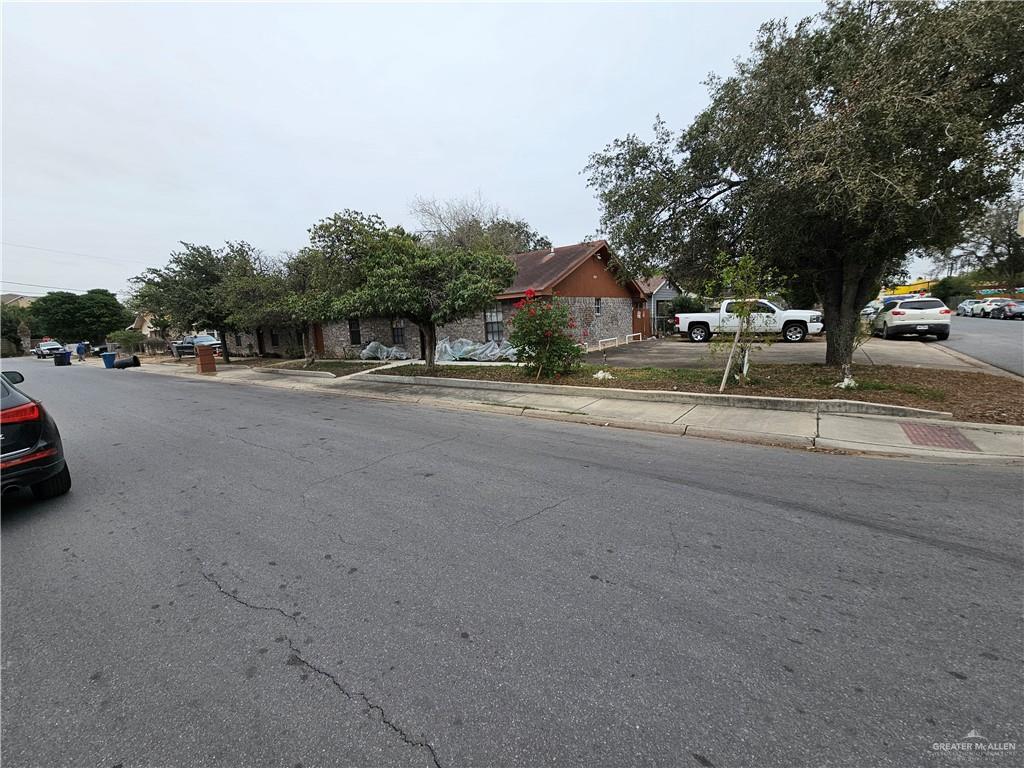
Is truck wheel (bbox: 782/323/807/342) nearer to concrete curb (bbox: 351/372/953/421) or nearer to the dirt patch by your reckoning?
concrete curb (bbox: 351/372/953/421)

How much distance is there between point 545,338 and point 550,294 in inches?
201

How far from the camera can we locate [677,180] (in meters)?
10.6

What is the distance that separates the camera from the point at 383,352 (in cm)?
2003

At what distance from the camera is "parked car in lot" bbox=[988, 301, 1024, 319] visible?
3016 centimetres

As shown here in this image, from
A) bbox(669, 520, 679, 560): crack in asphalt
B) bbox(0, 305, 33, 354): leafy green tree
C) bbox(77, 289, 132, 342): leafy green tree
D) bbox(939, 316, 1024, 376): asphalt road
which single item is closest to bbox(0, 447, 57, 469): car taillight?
bbox(669, 520, 679, 560): crack in asphalt

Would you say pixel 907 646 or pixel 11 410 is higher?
pixel 11 410

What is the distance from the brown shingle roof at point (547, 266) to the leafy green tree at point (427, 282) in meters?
3.66

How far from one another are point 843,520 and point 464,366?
1197 cm

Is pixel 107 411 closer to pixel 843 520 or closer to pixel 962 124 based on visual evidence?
pixel 843 520

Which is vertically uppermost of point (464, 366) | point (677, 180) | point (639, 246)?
point (677, 180)

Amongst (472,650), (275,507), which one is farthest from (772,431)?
(275,507)

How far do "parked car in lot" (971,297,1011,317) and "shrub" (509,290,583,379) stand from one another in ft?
129

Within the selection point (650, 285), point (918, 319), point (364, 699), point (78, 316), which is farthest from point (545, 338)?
point (78, 316)

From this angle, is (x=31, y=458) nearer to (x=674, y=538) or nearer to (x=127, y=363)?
(x=674, y=538)
